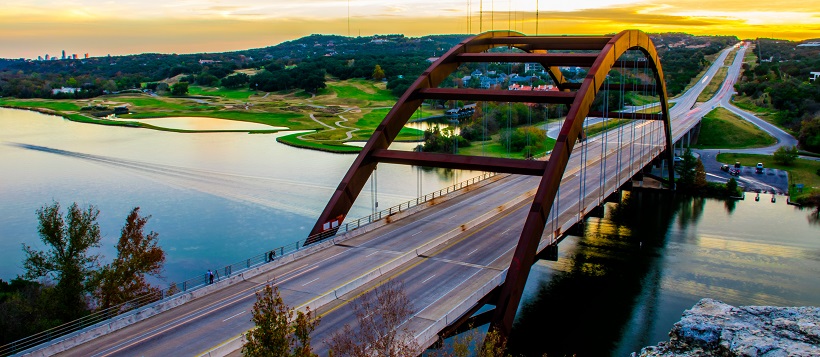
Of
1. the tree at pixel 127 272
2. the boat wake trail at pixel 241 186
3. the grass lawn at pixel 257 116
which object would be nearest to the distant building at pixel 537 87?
the grass lawn at pixel 257 116

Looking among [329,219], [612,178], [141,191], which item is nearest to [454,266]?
[329,219]

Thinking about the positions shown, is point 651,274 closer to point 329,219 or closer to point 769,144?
point 329,219

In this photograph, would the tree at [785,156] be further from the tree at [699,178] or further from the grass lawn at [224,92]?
the grass lawn at [224,92]

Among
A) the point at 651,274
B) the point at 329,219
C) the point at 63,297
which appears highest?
the point at 329,219

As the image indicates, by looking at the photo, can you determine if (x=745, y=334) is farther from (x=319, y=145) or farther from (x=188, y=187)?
(x=319, y=145)

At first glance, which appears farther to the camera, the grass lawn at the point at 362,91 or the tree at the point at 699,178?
the grass lawn at the point at 362,91

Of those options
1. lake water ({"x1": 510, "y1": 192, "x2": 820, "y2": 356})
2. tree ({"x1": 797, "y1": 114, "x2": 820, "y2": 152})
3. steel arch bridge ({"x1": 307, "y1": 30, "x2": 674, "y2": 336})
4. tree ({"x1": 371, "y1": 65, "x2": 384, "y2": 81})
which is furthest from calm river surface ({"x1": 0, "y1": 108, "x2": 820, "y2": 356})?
tree ({"x1": 371, "y1": 65, "x2": 384, "y2": 81})
